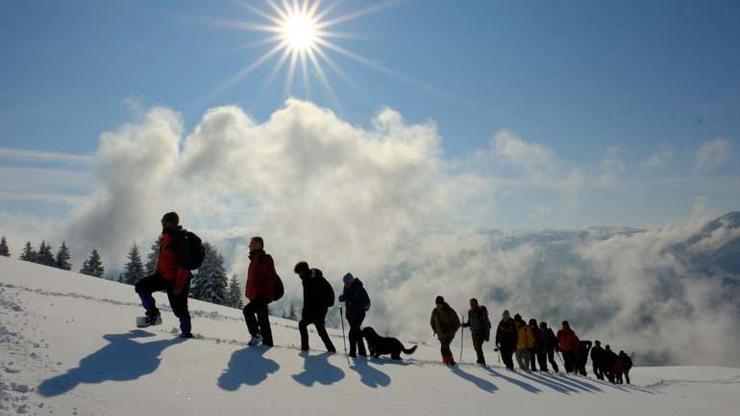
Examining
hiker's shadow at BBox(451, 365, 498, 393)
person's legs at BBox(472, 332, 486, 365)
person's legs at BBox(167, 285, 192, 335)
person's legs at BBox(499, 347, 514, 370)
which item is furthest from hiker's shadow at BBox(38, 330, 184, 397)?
person's legs at BBox(499, 347, 514, 370)

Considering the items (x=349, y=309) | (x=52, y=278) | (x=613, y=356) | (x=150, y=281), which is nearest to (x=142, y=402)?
(x=150, y=281)

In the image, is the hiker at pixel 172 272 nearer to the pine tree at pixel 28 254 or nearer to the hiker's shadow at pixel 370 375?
the hiker's shadow at pixel 370 375

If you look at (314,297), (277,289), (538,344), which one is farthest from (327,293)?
(538,344)

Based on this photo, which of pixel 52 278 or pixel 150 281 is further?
pixel 52 278

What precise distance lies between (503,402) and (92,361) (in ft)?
22.9

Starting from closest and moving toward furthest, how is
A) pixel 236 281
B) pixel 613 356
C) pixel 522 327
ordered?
pixel 522 327
pixel 613 356
pixel 236 281

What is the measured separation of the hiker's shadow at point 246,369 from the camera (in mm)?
6801

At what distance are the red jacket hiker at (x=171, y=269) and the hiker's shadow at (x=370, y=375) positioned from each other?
12.5 ft

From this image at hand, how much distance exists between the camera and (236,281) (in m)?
66.0

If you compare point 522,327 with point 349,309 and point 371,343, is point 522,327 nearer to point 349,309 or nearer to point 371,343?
point 371,343

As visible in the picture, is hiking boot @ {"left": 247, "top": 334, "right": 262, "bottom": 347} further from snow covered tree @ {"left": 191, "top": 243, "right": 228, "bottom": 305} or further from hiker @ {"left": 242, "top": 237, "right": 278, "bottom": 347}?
snow covered tree @ {"left": 191, "top": 243, "right": 228, "bottom": 305}

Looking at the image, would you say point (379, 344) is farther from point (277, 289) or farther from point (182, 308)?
point (182, 308)

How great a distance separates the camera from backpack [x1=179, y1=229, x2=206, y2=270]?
30.3 feet

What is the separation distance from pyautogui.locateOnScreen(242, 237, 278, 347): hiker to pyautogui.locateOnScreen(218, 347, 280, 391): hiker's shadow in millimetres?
1051
